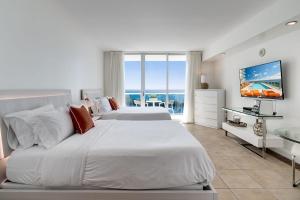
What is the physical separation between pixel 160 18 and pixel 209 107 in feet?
10.9

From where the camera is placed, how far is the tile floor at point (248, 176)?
7.11 feet

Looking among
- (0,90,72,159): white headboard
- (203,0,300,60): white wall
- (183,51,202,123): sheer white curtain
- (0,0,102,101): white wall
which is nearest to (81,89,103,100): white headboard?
(0,0,102,101): white wall

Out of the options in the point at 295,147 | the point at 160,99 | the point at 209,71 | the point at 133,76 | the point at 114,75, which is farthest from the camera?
the point at 160,99

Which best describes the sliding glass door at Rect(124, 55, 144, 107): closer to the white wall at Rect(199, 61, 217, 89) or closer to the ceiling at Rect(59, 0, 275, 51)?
the ceiling at Rect(59, 0, 275, 51)

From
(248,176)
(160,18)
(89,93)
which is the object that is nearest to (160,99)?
(89,93)

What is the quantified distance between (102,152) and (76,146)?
11.3 inches

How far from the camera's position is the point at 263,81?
3.64 m

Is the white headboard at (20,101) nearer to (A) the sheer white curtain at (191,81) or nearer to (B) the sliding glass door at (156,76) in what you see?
(B) the sliding glass door at (156,76)

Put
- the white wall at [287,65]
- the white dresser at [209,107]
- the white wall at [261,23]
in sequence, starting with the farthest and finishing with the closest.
A: 1. the white dresser at [209,107]
2. the white wall at [287,65]
3. the white wall at [261,23]

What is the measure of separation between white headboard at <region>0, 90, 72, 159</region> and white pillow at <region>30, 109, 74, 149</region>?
0.82 ft

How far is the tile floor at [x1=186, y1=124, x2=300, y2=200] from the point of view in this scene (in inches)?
85.4

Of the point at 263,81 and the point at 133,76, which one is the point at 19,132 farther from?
the point at 133,76

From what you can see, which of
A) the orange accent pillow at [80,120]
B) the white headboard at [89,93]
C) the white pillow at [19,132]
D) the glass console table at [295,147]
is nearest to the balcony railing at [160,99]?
the white headboard at [89,93]

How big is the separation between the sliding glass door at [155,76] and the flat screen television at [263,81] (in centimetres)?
275
